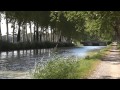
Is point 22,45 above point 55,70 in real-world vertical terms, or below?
below

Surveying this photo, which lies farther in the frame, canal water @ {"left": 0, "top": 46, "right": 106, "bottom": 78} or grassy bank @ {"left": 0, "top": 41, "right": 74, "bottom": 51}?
→ grassy bank @ {"left": 0, "top": 41, "right": 74, "bottom": 51}

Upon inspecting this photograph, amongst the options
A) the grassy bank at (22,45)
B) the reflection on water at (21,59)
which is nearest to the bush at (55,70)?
the reflection on water at (21,59)

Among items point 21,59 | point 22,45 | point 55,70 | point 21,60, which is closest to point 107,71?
point 55,70

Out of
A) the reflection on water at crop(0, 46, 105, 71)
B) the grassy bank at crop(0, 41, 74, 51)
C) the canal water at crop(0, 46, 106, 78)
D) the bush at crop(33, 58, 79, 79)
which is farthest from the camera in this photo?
the grassy bank at crop(0, 41, 74, 51)

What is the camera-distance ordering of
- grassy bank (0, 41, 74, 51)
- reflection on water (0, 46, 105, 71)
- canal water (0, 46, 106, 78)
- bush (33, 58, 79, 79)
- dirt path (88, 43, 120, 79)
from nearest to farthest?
bush (33, 58, 79, 79) → dirt path (88, 43, 120, 79) → canal water (0, 46, 106, 78) → reflection on water (0, 46, 105, 71) → grassy bank (0, 41, 74, 51)

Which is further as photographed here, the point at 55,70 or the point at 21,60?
the point at 21,60

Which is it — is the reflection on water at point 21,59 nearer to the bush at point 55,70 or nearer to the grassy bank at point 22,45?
the bush at point 55,70

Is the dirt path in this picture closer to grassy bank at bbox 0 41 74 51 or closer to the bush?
the bush

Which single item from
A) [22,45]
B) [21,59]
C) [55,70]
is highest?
[55,70]

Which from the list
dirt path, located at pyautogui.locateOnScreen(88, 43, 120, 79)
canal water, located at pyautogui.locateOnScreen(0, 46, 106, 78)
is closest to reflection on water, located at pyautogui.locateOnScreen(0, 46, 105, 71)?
canal water, located at pyautogui.locateOnScreen(0, 46, 106, 78)

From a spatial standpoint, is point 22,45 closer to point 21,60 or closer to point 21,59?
point 21,59
